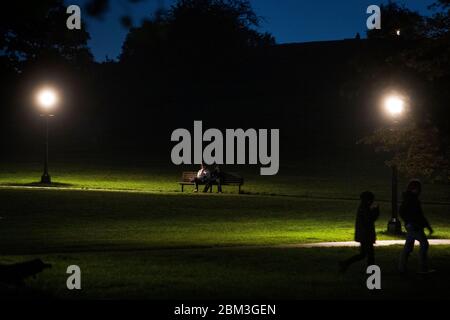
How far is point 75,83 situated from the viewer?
87125 mm

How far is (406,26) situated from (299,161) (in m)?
42.4

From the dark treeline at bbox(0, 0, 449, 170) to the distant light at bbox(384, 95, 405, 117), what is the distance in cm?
4616

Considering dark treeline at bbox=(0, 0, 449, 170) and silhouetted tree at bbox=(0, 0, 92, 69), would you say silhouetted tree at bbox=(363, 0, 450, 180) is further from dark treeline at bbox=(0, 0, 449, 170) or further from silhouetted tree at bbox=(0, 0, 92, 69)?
dark treeline at bbox=(0, 0, 449, 170)

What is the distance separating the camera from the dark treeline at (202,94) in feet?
269

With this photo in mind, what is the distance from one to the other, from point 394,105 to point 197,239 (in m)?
6.91

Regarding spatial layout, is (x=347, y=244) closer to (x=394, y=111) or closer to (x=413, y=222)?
(x=394, y=111)

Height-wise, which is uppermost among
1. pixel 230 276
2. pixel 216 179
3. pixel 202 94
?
pixel 202 94

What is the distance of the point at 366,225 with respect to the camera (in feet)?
51.3

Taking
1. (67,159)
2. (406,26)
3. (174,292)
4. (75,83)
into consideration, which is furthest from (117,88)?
(174,292)

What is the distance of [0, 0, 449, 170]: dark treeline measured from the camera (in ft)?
269

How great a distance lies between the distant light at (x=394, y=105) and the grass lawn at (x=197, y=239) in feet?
11.2

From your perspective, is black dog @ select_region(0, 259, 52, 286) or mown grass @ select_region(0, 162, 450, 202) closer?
black dog @ select_region(0, 259, 52, 286)

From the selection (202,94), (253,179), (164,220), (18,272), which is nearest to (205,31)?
(202,94)

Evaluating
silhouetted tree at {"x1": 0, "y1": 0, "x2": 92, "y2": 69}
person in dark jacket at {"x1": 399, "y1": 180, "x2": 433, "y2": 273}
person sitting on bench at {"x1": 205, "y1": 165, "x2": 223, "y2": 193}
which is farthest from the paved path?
person sitting on bench at {"x1": 205, "y1": 165, "x2": 223, "y2": 193}
